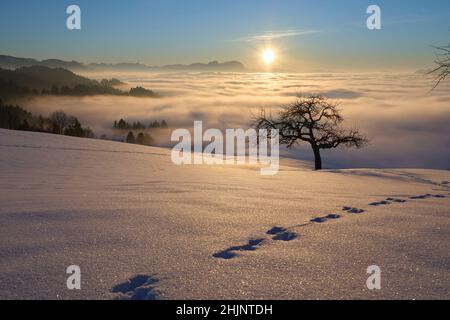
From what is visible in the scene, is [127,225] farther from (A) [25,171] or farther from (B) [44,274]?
(A) [25,171]

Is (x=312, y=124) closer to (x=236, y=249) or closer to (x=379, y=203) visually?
(x=379, y=203)

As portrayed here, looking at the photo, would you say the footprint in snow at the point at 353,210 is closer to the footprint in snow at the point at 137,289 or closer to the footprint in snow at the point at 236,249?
the footprint in snow at the point at 236,249

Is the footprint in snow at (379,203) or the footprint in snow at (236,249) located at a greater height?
the footprint in snow at (236,249)

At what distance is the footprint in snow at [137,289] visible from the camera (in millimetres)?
2860

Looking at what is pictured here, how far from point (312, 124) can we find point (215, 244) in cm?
2168

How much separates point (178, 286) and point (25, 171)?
322 inches

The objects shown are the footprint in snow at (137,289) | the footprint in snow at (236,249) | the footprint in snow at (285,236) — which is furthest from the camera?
the footprint in snow at (285,236)

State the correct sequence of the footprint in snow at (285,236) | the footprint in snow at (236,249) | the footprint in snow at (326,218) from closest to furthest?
the footprint in snow at (236,249) → the footprint in snow at (285,236) → the footprint in snow at (326,218)

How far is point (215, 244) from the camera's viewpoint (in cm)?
398

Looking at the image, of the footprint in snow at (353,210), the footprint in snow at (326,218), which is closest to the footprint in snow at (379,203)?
the footprint in snow at (353,210)

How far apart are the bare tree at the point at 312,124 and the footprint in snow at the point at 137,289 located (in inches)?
877

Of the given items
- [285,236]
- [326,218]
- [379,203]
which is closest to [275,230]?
[285,236]
